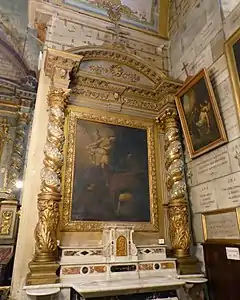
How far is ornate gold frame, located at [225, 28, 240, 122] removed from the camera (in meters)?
3.74

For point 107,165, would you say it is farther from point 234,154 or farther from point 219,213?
point 234,154

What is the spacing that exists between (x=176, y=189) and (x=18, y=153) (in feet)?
17.1

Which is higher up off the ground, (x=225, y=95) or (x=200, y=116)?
(x=225, y=95)

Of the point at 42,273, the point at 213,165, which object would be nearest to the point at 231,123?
the point at 213,165

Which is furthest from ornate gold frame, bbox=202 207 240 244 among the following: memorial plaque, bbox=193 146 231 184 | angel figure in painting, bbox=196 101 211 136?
angel figure in painting, bbox=196 101 211 136

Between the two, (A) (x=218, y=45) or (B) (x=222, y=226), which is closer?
(B) (x=222, y=226)

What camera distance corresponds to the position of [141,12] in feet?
21.4

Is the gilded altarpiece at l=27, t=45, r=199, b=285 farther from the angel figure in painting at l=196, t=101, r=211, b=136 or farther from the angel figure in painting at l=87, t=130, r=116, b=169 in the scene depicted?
the angel figure in painting at l=196, t=101, r=211, b=136

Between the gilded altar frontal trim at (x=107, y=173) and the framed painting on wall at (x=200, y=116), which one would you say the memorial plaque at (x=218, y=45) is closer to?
the framed painting on wall at (x=200, y=116)

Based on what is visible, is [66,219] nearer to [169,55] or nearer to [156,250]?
[156,250]

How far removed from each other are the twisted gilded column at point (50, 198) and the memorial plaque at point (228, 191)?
252cm

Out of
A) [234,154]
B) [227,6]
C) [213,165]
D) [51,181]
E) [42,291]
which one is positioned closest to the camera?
[42,291]

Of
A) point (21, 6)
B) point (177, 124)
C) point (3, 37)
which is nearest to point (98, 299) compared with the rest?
point (177, 124)

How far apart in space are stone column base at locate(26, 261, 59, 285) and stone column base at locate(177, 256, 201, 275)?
1.97m
